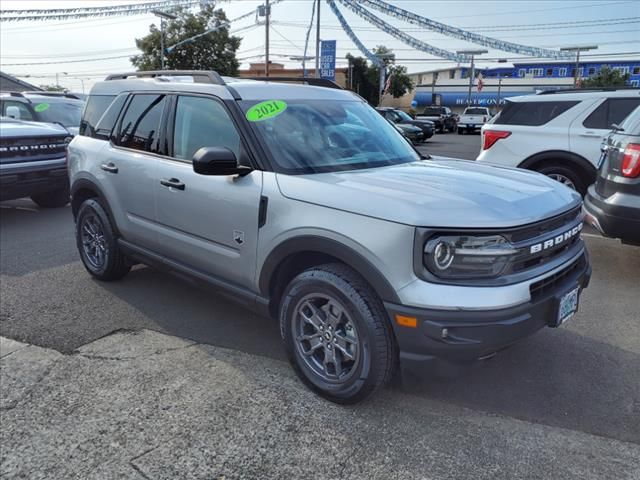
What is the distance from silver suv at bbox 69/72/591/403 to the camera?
2.52 metres

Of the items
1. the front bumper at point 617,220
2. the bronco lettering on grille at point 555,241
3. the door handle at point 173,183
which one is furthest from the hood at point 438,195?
the front bumper at point 617,220

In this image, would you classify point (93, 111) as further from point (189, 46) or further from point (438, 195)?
point (189, 46)

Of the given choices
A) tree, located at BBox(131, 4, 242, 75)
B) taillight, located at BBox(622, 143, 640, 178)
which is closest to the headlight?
taillight, located at BBox(622, 143, 640, 178)

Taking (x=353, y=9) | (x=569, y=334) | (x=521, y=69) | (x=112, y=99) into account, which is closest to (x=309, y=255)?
(x=569, y=334)

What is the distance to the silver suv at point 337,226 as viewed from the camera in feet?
8.27

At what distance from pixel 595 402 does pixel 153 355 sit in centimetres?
280

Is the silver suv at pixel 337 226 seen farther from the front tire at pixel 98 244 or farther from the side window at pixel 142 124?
the front tire at pixel 98 244

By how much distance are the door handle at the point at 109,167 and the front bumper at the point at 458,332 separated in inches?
115

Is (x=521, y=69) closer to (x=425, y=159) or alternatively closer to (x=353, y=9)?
(x=353, y=9)

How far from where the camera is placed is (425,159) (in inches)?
160

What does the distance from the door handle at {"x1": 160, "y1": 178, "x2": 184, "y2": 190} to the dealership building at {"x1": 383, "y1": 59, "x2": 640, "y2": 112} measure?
66692 mm

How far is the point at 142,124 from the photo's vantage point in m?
4.30

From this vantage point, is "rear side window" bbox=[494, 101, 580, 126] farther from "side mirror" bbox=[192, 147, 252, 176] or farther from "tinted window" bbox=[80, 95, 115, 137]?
"side mirror" bbox=[192, 147, 252, 176]

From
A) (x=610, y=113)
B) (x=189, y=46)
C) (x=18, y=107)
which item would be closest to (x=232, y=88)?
(x=610, y=113)
